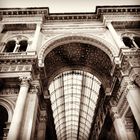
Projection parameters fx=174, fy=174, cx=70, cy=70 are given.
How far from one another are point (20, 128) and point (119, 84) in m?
6.68

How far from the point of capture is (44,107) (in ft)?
39.7

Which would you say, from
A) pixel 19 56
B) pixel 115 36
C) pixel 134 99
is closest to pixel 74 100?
pixel 115 36

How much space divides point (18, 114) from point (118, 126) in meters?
6.91

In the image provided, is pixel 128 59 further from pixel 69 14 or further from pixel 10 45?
pixel 10 45

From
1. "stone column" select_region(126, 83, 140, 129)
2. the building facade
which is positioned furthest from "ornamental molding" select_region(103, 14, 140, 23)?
"stone column" select_region(126, 83, 140, 129)

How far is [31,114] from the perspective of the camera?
8781mm

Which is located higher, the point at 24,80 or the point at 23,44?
the point at 23,44

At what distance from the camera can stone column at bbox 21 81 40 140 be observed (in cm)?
806

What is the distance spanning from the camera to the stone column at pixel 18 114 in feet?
23.8

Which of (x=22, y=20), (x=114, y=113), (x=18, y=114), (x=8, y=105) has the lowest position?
(x=18, y=114)

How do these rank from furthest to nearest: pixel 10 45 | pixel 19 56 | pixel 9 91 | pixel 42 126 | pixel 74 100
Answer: pixel 74 100
pixel 10 45
pixel 42 126
pixel 19 56
pixel 9 91

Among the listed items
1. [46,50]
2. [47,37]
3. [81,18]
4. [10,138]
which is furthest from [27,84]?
[81,18]

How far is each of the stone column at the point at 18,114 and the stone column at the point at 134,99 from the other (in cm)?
561

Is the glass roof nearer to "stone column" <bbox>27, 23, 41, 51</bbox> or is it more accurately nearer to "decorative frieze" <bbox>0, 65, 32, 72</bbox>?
"stone column" <bbox>27, 23, 41, 51</bbox>
